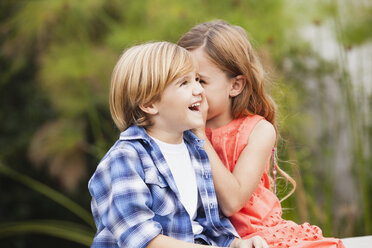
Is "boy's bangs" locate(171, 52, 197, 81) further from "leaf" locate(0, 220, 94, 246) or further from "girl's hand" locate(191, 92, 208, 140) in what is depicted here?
"leaf" locate(0, 220, 94, 246)

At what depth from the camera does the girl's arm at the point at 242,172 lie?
3.61ft

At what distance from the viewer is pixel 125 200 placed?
0.92 meters

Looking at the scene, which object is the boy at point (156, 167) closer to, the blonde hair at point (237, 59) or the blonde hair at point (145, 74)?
the blonde hair at point (145, 74)

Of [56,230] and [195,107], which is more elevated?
[195,107]

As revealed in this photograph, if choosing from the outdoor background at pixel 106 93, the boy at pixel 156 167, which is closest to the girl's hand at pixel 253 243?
the boy at pixel 156 167

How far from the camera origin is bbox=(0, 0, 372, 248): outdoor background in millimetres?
2182

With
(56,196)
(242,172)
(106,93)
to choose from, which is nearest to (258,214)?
(242,172)

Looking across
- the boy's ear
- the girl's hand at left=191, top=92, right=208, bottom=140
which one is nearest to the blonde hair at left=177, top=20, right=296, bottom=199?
the girl's hand at left=191, top=92, right=208, bottom=140

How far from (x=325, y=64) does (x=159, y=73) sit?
167 centimetres

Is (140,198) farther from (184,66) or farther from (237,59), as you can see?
(237,59)

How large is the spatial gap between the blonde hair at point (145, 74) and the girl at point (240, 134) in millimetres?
154

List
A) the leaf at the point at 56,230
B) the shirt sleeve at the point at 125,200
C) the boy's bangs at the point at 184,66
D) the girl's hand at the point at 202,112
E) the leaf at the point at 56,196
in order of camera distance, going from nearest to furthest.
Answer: the shirt sleeve at the point at 125,200 < the boy's bangs at the point at 184,66 < the girl's hand at the point at 202,112 < the leaf at the point at 56,230 < the leaf at the point at 56,196

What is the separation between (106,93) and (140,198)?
1675 millimetres

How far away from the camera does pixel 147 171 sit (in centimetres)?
98
